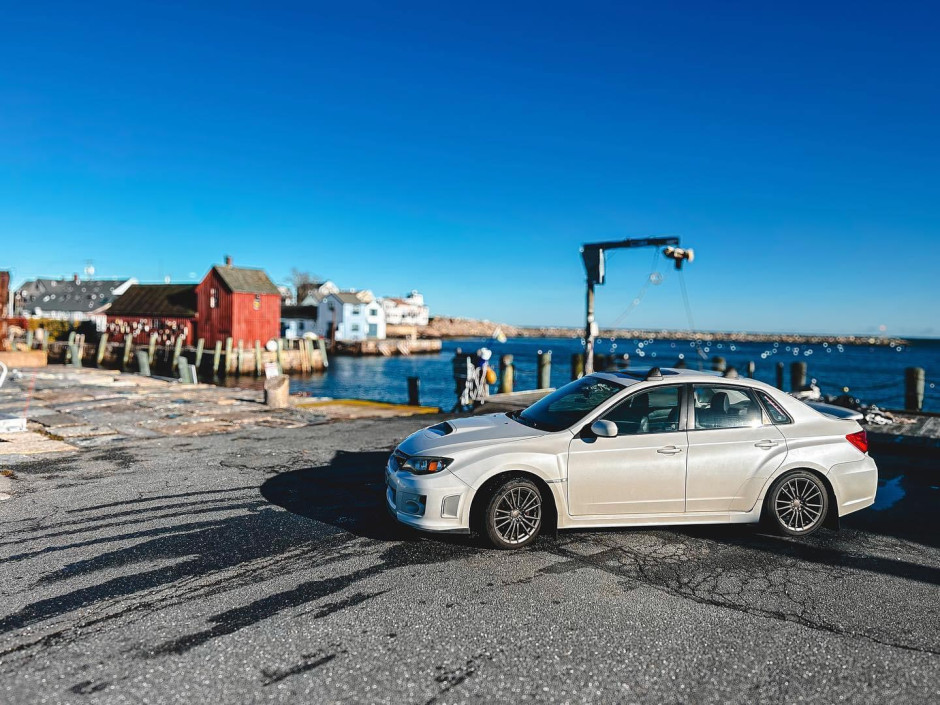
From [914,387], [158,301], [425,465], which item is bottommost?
[425,465]

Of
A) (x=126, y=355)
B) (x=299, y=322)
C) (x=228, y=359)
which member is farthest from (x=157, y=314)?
(x=299, y=322)

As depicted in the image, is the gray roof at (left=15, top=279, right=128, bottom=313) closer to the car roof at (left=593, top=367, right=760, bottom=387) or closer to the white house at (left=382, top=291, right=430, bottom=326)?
the white house at (left=382, top=291, right=430, bottom=326)

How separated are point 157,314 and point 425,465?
191 ft

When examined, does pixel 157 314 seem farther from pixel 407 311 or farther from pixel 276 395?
pixel 407 311

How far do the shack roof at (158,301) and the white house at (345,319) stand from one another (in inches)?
983

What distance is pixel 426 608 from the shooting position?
4285 mm

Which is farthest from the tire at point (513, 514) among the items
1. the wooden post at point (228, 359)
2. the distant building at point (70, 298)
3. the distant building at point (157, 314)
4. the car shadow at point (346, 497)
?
the distant building at point (70, 298)

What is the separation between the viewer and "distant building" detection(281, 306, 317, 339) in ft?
277

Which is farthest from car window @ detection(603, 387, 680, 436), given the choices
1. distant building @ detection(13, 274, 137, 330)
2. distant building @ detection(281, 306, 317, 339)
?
distant building @ detection(13, 274, 137, 330)

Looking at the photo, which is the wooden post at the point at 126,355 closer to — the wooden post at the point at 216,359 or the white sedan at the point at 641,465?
the wooden post at the point at 216,359

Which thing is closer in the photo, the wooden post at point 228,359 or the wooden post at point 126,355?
the wooden post at point 228,359

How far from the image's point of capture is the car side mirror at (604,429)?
17.7 feet

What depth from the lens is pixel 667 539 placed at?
5934 millimetres

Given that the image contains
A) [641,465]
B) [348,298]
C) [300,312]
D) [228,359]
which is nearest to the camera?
[641,465]
